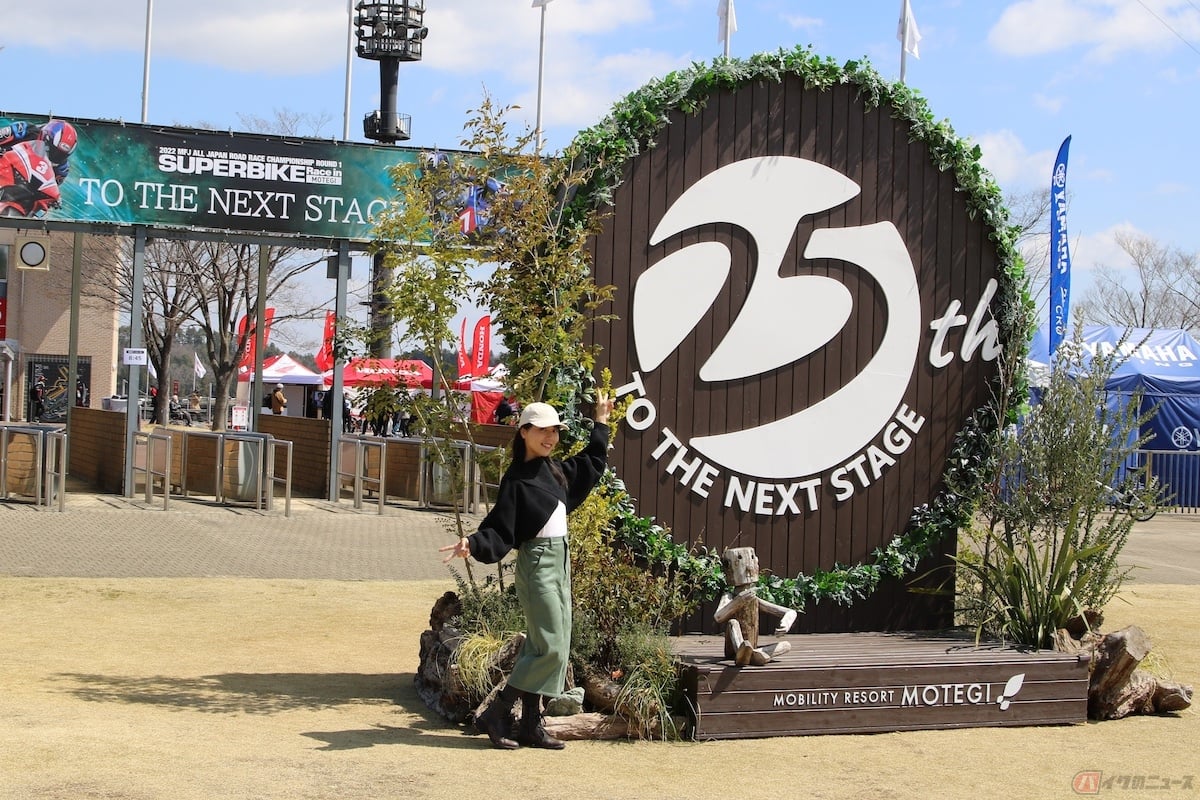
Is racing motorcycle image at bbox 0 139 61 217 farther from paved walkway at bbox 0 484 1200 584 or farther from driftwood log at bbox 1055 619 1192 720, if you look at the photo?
driftwood log at bbox 1055 619 1192 720

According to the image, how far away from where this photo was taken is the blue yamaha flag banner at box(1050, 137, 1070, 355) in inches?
718

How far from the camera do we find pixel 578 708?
6.88m

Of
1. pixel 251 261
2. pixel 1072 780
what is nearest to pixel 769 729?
pixel 1072 780

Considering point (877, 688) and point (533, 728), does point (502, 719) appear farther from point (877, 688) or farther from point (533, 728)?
point (877, 688)

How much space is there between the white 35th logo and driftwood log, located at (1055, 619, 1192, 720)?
173 cm

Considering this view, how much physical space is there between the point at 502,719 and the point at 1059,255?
14315 mm

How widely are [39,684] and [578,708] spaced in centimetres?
303

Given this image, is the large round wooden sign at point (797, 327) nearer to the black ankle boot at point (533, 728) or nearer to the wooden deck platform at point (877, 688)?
the wooden deck platform at point (877, 688)

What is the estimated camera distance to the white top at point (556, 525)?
6.50m

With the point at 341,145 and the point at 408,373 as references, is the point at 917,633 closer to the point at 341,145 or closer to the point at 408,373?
the point at 408,373

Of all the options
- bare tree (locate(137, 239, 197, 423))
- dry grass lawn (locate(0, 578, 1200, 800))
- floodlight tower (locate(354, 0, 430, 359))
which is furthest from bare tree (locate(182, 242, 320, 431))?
dry grass lawn (locate(0, 578, 1200, 800))

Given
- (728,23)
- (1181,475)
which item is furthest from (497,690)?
(1181,475)

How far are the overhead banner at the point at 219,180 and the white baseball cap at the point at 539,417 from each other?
11.5 m

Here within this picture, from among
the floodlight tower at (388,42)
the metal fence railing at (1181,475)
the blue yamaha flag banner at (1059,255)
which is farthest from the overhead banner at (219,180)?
the floodlight tower at (388,42)
